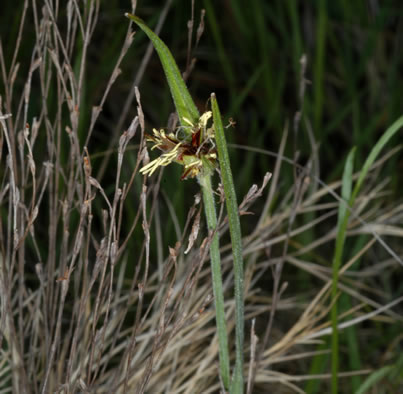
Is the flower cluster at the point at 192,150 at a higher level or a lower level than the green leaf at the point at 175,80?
lower

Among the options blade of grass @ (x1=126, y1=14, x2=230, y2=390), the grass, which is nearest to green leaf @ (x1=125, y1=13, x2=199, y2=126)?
blade of grass @ (x1=126, y1=14, x2=230, y2=390)

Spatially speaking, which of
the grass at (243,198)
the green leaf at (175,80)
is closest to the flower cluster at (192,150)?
the green leaf at (175,80)

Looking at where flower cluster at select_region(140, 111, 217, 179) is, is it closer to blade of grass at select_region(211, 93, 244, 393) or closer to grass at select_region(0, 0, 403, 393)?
blade of grass at select_region(211, 93, 244, 393)

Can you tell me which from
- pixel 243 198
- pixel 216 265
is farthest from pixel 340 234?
pixel 243 198

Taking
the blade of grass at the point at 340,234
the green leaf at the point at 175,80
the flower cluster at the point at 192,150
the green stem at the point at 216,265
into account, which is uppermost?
the green leaf at the point at 175,80

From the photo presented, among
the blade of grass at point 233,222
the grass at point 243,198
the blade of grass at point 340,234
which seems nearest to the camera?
the blade of grass at point 233,222

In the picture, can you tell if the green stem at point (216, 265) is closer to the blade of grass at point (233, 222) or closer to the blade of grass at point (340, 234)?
the blade of grass at point (233, 222)

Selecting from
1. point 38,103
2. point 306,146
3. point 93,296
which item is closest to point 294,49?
point 306,146

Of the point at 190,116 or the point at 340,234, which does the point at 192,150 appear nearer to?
the point at 190,116
